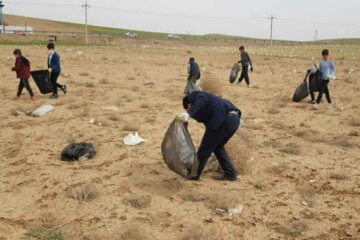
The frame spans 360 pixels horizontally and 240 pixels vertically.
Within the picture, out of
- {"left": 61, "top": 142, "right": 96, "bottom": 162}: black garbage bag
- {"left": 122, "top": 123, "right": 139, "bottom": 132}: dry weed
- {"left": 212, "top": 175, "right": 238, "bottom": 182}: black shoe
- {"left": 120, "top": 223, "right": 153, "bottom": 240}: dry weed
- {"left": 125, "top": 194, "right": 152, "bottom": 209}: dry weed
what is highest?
{"left": 122, "top": 123, "right": 139, "bottom": 132}: dry weed

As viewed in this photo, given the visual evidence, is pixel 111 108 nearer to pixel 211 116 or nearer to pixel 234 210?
pixel 211 116

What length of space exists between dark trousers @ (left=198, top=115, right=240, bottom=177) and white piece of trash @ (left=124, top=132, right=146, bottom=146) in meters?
2.18

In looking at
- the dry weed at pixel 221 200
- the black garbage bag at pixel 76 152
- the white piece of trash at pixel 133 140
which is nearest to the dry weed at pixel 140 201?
the dry weed at pixel 221 200

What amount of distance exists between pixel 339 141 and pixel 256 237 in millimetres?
4735

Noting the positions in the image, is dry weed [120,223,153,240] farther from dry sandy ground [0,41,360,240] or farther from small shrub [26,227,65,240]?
small shrub [26,227,65,240]

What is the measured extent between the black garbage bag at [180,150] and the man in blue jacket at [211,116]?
0.21 metres

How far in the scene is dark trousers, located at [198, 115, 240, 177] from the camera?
5.85 metres

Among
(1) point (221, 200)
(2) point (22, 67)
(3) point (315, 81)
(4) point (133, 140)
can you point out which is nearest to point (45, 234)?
(1) point (221, 200)

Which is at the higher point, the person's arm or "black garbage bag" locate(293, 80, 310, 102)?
the person's arm

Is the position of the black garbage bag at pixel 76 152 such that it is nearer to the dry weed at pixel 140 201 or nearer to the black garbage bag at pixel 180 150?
the dry weed at pixel 140 201

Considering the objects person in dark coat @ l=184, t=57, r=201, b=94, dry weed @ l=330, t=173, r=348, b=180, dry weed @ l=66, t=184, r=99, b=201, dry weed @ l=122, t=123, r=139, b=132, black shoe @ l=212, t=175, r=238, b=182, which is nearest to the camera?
dry weed @ l=66, t=184, r=99, b=201

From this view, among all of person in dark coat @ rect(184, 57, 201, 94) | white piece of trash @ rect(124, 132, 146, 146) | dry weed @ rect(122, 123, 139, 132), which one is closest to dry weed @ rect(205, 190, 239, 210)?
white piece of trash @ rect(124, 132, 146, 146)

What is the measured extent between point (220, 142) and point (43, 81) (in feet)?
26.1

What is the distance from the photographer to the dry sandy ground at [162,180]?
5051 mm
